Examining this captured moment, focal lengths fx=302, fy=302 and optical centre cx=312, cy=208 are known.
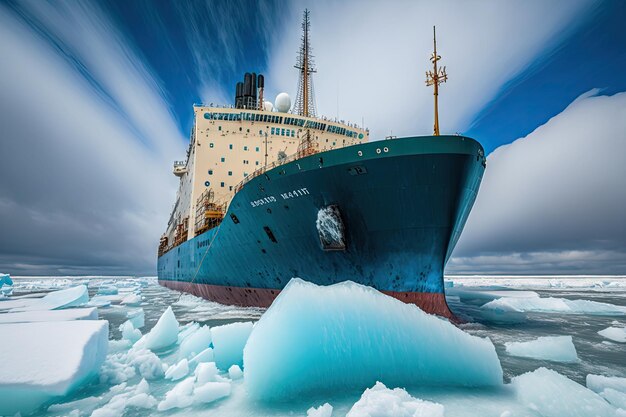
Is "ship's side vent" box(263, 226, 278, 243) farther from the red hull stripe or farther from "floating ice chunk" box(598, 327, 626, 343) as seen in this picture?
"floating ice chunk" box(598, 327, 626, 343)

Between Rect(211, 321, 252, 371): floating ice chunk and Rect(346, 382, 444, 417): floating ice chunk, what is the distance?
2.37 metres

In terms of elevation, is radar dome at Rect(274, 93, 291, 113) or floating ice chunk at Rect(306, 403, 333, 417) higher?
radar dome at Rect(274, 93, 291, 113)

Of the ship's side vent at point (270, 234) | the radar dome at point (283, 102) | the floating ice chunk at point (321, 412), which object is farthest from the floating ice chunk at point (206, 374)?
the radar dome at point (283, 102)

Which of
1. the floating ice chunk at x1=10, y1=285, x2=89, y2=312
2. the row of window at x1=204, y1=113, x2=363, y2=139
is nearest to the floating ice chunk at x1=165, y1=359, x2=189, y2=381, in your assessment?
the floating ice chunk at x1=10, y1=285, x2=89, y2=312

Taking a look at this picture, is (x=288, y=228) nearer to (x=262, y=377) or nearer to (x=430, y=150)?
(x=430, y=150)

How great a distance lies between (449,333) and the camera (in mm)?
3930

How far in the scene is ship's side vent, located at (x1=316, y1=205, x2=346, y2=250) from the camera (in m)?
8.90

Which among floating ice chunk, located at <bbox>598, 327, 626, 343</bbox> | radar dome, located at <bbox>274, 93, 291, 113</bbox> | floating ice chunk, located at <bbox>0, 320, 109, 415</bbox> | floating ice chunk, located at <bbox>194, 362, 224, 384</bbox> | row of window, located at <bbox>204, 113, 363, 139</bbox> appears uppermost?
radar dome, located at <bbox>274, 93, 291, 113</bbox>

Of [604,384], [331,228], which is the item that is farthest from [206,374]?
[331,228]

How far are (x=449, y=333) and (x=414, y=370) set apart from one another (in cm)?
66

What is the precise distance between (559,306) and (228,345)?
16.5 meters

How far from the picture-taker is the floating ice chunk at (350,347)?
348 centimetres

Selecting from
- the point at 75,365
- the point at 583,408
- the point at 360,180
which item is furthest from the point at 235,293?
the point at 583,408

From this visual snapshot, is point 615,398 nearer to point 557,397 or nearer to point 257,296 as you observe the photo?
point 557,397
